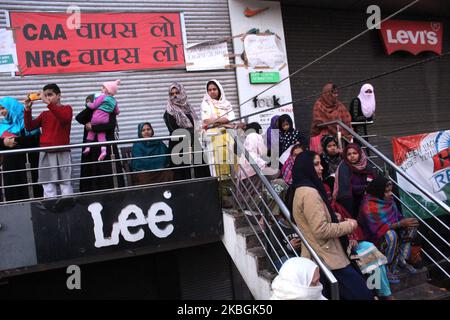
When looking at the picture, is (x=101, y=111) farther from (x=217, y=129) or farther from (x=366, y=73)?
(x=366, y=73)

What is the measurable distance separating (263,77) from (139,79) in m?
2.15

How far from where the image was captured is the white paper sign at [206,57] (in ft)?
21.1

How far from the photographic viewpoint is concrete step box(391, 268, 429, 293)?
3738mm

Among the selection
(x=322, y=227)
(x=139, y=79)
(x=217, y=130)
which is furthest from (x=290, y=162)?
(x=139, y=79)

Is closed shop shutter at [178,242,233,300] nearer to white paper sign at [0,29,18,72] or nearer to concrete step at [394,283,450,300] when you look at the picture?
concrete step at [394,283,450,300]

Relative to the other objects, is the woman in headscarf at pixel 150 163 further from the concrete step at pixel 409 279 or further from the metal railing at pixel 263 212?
the concrete step at pixel 409 279

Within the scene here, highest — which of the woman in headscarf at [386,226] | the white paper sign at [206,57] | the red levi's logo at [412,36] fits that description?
the red levi's logo at [412,36]

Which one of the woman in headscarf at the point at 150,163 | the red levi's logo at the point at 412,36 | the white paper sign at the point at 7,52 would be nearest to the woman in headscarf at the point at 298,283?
the woman in headscarf at the point at 150,163

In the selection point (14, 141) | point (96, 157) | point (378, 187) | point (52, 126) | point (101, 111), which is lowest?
point (378, 187)

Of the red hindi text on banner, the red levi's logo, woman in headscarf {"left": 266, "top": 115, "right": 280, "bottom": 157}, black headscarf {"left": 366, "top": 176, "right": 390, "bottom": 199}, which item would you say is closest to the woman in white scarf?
woman in headscarf {"left": 266, "top": 115, "right": 280, "bottom": 157}

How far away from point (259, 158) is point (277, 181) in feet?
1.11

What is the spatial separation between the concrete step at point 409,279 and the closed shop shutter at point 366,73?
369cm

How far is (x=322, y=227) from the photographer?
2.94 m

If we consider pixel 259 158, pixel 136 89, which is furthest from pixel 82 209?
pixel 136 89
